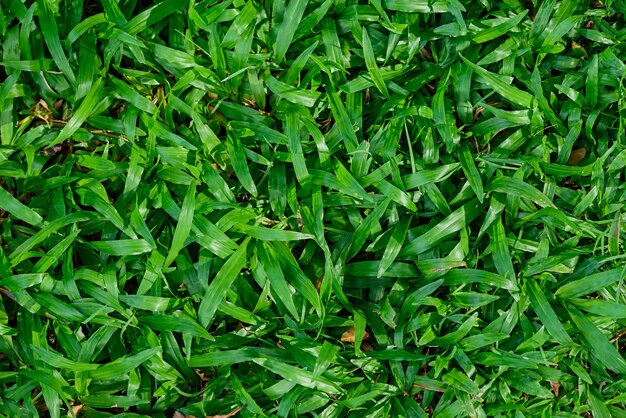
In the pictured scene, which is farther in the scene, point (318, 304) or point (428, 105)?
point (428, 105)

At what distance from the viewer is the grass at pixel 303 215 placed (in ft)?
7.32

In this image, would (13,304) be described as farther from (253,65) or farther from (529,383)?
(529,383)

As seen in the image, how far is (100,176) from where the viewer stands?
2.29 meters

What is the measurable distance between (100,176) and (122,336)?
0.58m

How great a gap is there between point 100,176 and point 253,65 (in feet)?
2.23

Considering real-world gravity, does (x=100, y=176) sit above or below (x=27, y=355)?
above

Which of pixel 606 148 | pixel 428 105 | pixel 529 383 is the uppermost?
pixel 428 105

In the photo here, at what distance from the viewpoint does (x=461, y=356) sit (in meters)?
2.24

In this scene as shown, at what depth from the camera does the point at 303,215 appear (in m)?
2.27

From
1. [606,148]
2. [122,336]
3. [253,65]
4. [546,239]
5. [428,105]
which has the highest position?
[253,65]

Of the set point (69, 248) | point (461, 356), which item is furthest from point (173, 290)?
point (461, 356)

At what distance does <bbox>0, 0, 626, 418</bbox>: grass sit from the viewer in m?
2.23

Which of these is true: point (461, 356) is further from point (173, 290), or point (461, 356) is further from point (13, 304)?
point (13, 304)

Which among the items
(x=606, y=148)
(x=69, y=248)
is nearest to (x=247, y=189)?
(x=69, y=248)
